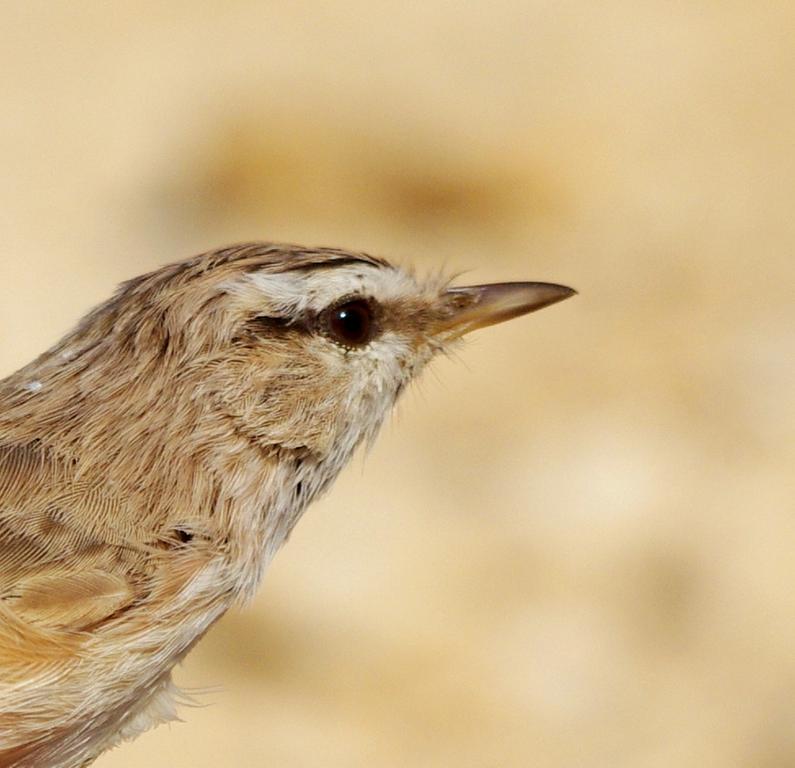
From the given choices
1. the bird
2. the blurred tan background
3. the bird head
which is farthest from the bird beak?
the blurred tan background

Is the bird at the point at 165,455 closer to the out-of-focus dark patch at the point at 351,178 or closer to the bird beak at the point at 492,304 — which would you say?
the bird beak at the point at 492,304

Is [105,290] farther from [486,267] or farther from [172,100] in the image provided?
[486,267]

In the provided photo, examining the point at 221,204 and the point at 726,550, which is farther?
the point at 221,204

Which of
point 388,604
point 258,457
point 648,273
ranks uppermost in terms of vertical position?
point 648,273

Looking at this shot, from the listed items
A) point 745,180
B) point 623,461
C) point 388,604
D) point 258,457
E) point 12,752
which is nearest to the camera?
point 12,752

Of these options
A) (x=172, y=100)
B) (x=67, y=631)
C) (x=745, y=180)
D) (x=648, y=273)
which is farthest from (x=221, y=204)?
(x=67, y=631)

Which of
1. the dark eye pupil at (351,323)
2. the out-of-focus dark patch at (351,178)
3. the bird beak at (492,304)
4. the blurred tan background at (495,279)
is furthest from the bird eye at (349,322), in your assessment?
the out-of-focus dark patch at (351,178)
